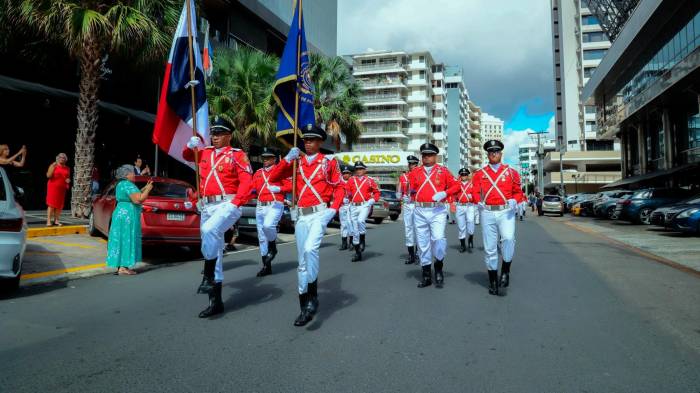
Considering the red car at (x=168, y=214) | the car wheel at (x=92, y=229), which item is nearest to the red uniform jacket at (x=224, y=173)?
the red car at (x=168, y=214)

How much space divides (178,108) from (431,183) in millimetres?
3718

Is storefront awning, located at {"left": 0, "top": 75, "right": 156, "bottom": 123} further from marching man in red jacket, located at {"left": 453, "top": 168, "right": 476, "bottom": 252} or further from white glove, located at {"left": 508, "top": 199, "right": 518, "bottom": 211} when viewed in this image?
white glove, located at {"left": 508, "top": 199, "right": 518, "bottom": 211}

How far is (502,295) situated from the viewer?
6031 mm

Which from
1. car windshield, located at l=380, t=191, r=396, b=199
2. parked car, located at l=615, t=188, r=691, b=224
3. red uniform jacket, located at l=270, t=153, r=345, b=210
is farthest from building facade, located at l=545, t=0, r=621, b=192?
red uniform jacket, located at l=270, t=153, r=345, b=210

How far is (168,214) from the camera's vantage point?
866 cm

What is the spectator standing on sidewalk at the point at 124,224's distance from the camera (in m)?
7.17

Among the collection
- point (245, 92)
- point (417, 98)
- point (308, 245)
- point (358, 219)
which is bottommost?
point (308, 245)

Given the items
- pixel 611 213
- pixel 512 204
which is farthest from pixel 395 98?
pixel 512 204

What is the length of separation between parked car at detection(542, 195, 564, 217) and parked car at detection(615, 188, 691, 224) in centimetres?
1175

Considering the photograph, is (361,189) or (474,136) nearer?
(361,189)

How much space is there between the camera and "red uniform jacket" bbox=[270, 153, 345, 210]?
483cm

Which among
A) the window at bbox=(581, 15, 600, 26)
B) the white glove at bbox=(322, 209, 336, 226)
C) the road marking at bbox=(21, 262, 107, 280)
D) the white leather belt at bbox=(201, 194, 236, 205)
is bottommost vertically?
the road marking at bbox=(21, 262, 107, 280)

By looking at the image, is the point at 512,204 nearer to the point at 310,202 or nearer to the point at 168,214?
the point at 310,202

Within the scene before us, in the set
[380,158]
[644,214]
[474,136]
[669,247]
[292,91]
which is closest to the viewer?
[292,91]
